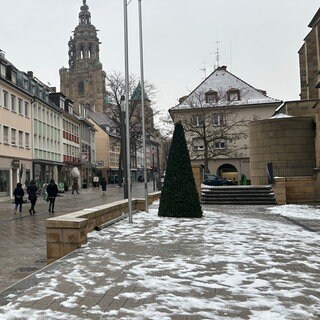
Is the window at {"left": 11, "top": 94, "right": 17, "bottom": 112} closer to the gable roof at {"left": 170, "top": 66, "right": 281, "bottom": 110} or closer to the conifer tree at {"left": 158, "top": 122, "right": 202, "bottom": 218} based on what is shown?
the gable roof at {"left": 170, "top": 66, "right": 281, "bottom": 110}

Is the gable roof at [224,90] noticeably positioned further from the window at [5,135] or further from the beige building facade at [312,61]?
the window at [5,135]

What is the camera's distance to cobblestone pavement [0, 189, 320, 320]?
4.89 metres

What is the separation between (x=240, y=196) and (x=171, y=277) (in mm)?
17358

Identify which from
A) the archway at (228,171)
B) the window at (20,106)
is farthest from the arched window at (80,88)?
the window at (20,106)

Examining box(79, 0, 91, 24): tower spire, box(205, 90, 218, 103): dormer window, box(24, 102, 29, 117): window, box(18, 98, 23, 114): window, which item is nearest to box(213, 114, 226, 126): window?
box(205, 90, 218, 103): dormer window

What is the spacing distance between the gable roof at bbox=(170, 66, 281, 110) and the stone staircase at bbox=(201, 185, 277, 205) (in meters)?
27.2

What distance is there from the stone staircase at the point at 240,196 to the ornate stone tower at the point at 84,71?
97.9 meters

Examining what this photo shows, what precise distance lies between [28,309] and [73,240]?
3.81 m

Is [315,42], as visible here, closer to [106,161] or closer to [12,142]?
[12,142]

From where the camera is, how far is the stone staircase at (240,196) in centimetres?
2261

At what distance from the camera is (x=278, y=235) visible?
34.9 ft

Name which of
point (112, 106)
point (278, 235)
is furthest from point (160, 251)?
point (112, 106)

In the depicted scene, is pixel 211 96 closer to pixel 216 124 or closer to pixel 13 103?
pixel 216 124

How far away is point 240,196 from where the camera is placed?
2322 cm
